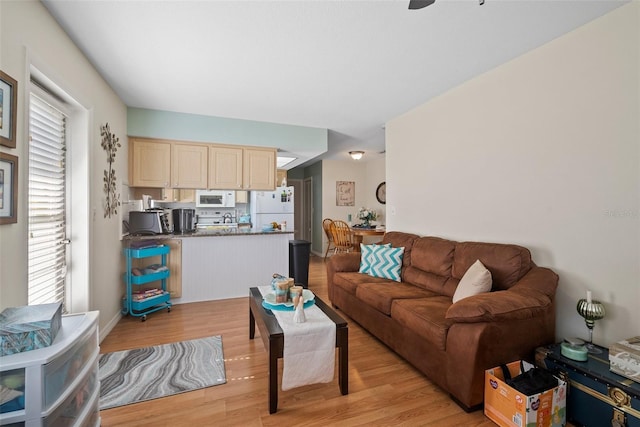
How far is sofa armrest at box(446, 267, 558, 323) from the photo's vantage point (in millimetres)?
1678

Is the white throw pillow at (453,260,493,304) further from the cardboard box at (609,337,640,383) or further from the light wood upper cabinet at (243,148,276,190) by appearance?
the light wood upper cabinet at (243,148,276,190)

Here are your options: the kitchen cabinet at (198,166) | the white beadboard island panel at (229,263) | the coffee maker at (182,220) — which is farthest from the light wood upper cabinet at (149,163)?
the white beadboard island panel at (229,263)

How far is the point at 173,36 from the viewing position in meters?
2.04

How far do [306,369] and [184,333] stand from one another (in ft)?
5.30

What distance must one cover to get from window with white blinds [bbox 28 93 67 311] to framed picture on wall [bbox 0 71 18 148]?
0.47m

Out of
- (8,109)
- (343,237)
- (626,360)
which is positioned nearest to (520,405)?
(626,360)

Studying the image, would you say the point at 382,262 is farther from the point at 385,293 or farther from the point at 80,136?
the point at 80,136

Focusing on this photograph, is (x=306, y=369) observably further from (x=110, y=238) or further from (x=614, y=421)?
(x=110, y=238)

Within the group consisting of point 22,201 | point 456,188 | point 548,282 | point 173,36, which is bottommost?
point 548,282

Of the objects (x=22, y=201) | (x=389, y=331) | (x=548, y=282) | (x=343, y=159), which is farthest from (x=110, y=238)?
(x=343, y=159)

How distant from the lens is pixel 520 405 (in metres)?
1.49

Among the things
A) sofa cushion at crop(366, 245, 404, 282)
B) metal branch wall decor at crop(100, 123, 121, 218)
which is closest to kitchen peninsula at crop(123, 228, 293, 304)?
metal branch wall decor at crop(100, 123, 121, 218)

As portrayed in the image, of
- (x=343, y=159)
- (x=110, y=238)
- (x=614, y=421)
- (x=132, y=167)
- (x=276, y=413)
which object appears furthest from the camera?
(x=343, y=159)

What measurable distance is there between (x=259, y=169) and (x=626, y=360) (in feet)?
13.0
